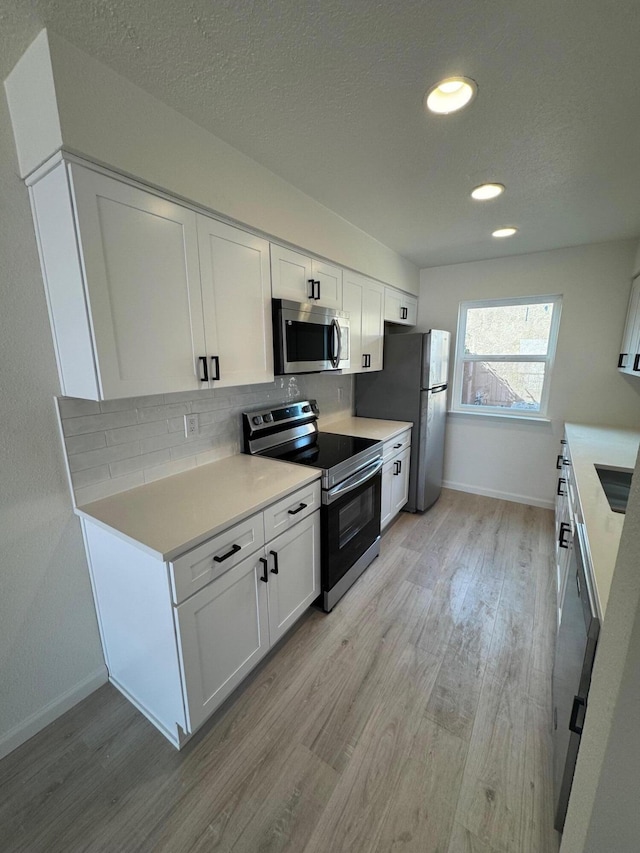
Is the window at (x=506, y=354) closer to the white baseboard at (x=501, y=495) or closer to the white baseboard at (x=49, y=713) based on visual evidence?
the white baseboard at (x=501, y=495)

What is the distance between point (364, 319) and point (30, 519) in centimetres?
247

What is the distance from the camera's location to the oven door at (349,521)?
1996mm

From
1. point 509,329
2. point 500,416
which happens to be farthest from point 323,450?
point 509,329

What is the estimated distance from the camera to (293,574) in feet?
5.93

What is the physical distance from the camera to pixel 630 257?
112 inches

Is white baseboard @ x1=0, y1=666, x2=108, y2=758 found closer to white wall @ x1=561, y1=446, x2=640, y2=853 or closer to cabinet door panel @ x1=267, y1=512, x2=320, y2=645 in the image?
cabinet door panel @ x1=267, y1=512, x2=320, y2=645

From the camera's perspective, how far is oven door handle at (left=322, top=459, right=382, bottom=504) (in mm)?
1945

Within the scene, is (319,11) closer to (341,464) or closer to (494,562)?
(341,464)

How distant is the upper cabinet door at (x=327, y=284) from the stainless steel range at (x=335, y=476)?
29.6 inches

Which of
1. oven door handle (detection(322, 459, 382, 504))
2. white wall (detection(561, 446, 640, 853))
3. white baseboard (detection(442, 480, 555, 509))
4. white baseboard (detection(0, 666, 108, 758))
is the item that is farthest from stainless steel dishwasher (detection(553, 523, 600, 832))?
white baseboard (detection(442, 480, 555, 509))

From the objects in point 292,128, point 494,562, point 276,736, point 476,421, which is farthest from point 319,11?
point 476,421

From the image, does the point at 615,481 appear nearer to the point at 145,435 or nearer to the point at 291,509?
the point at 291,509

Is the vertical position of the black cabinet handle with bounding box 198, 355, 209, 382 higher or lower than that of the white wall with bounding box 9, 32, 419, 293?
lower

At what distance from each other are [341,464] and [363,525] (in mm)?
630
